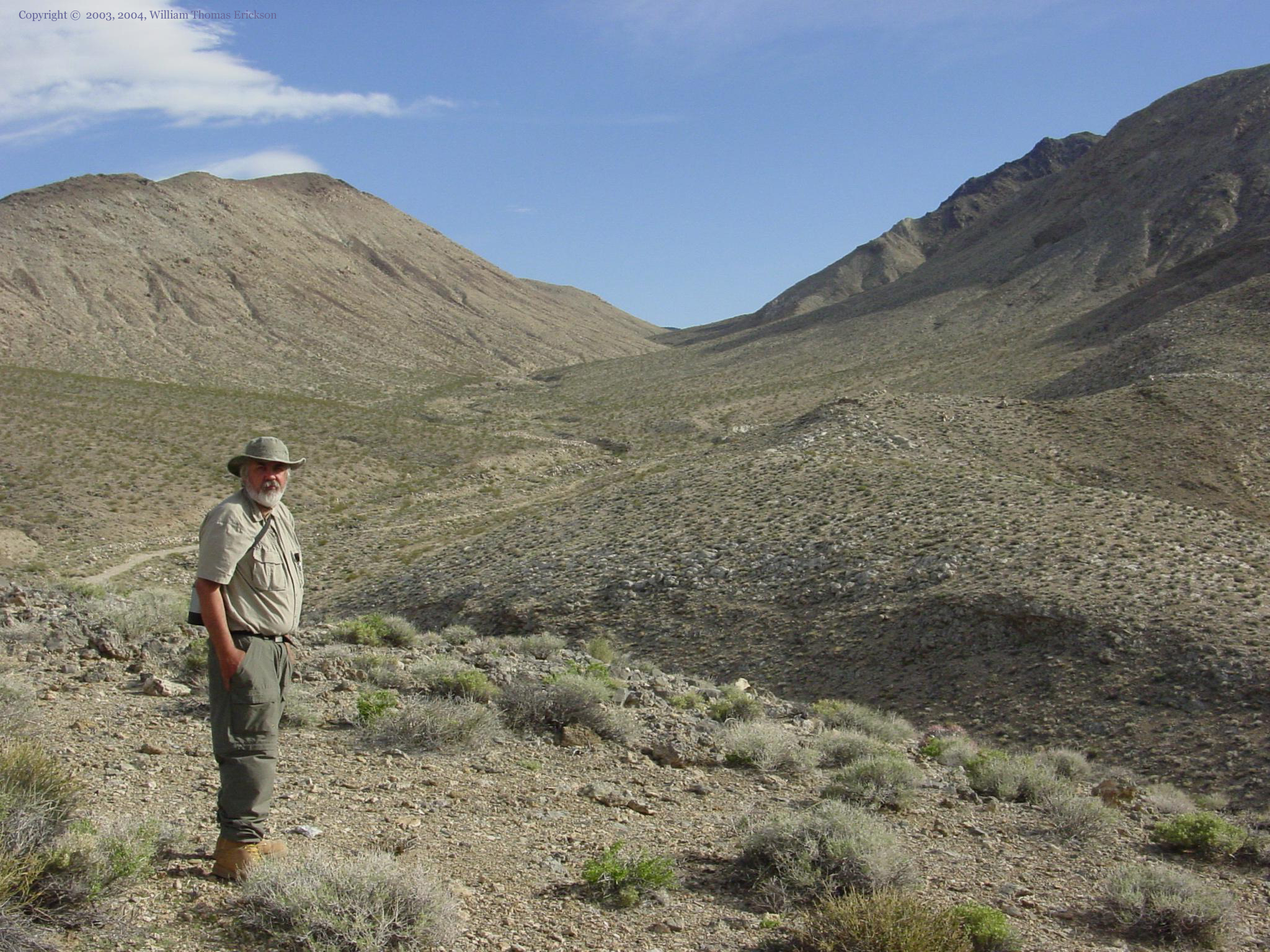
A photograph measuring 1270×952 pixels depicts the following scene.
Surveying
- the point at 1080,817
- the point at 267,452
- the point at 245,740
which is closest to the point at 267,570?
the point at 267,452

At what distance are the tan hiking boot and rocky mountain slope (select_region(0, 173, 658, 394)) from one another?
7138 centimetres

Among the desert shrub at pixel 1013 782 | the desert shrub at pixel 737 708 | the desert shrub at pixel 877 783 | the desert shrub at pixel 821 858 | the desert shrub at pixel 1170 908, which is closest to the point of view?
the desert shrub at pixel 821 858

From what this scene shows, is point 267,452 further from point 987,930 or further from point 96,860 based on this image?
point 987,930

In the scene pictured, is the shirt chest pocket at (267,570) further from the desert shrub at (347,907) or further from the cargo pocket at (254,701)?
the desert shrub at (347,907)

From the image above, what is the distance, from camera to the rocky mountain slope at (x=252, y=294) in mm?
77000

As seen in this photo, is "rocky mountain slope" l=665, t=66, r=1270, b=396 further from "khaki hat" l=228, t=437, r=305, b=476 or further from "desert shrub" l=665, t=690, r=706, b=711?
"khaki hat" l=228, t=437, r=305, b=476

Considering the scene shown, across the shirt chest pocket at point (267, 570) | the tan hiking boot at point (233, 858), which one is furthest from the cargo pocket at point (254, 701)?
the tan hiking boot at point (233, 858)

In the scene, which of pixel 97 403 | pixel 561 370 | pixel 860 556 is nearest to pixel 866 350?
pixel 561 370

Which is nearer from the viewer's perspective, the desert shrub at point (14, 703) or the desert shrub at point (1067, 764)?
the desert shrub at point (14, 703)

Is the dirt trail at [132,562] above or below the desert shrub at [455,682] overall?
below

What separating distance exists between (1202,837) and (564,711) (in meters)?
5.55

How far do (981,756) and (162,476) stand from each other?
34955mm

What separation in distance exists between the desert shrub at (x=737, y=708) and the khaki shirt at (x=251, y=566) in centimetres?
696

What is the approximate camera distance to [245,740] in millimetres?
5074
